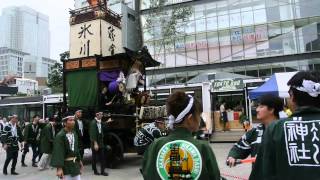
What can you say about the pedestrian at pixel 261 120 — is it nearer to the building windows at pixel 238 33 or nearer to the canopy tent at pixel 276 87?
the canopy tent at pixel 276 87

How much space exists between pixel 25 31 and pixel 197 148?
94404mm

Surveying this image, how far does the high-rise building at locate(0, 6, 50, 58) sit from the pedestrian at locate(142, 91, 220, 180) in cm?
9226

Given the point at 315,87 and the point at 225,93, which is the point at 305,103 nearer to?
the point at 315,87

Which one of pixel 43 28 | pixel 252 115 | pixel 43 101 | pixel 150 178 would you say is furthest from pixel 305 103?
pixel 43 28

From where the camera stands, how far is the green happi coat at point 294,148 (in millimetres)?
2477

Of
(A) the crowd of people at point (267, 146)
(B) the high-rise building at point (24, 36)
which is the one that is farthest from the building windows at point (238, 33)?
(B) the high-rise building at point (24, 36)

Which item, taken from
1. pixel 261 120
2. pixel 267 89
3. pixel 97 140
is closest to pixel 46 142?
pixel 97 140

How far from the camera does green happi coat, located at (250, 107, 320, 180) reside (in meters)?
2.48

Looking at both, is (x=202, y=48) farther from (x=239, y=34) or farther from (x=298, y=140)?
(x=298, y=140)

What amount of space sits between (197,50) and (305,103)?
31.0m

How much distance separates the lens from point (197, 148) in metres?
2.51

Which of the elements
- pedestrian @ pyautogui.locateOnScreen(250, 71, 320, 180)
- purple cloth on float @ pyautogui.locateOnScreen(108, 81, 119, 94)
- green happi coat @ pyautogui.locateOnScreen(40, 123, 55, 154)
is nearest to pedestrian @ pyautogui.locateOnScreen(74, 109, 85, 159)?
green happi coat @ pyautogui.locateOnScreen(40, 123, 55, 154)

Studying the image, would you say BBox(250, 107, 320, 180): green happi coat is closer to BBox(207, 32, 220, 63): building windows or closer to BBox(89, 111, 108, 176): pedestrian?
BBox(89, 111, 108, 176): pedestrian

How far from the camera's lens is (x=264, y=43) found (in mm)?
30609
